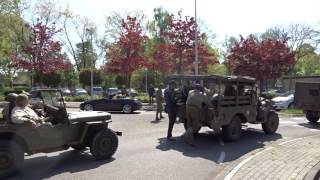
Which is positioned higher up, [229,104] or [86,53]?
[86,53]

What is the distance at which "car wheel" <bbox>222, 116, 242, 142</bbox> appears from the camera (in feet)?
47.0

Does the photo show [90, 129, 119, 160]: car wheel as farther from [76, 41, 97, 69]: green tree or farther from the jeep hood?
[76, 41, 97, 69]: green tree

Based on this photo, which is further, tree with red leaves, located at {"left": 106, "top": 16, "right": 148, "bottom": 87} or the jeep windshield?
tree with red leaves, located at {"left": 106, "top": 16, "right": 148, "bottom": 87}

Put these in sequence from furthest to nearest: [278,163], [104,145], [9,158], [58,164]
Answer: [104,145] → [278,163] → [58,164] → [9,158]

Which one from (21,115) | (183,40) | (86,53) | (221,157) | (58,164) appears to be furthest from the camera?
(86,53)

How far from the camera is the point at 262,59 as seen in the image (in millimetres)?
39875

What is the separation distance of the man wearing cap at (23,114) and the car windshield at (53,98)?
75 centimetres

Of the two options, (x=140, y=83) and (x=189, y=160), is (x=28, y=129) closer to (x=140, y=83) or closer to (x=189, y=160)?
(x=189, y=160)

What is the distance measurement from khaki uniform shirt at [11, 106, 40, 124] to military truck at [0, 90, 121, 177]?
0.10m

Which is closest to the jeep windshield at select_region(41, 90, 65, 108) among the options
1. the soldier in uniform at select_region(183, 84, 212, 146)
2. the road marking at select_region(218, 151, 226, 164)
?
the road marking at select_region(218, 151, 226, 164)

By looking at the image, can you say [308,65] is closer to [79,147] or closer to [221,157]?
[221,157]

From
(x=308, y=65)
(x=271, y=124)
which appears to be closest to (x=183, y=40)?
(x=271, y=124)

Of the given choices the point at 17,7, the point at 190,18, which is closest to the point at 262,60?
the point at 190,18

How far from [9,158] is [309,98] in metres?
14.9
